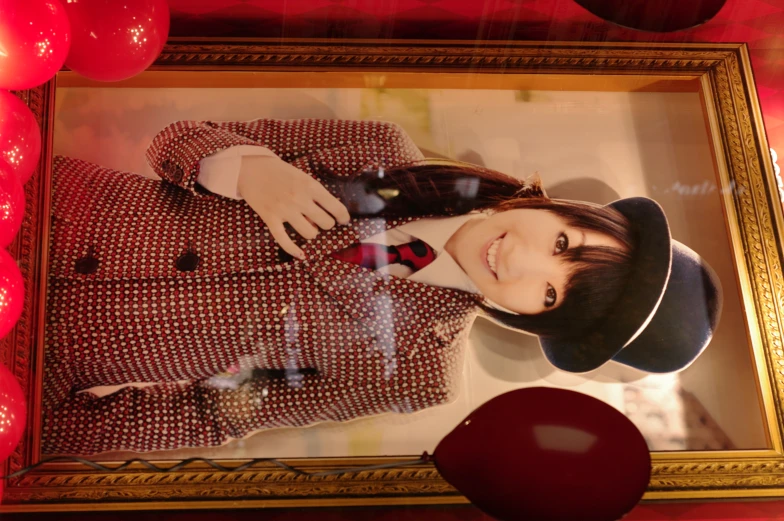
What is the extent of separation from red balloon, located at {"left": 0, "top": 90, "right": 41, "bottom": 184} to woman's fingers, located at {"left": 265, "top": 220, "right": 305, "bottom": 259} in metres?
0.42

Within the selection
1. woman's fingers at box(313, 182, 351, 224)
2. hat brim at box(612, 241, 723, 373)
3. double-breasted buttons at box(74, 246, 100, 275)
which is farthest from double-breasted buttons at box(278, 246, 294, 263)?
hat brim at box(612, 241, 723, 373)

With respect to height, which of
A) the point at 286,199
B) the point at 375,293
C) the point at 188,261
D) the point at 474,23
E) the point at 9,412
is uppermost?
the point at 474,23

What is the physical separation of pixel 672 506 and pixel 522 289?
49cm

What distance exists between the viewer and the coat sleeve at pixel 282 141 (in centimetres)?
130

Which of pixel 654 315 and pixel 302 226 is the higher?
pixel 302 226

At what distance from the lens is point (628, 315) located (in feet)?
4.05

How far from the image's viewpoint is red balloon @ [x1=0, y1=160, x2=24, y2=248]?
0.90 metres

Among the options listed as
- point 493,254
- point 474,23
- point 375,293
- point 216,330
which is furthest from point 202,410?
point 474,23

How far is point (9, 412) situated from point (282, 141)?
2.32 ft

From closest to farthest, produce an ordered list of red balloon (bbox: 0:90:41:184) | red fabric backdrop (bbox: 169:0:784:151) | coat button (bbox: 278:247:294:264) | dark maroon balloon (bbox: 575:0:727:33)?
red balloon (bbox: 0:90:41:184), dark maroon balloon (bbox: 575:0:727:33), coat button (bbox: 278:247:294:264), red fabric backdrop (bbox: 169:0:784:151)

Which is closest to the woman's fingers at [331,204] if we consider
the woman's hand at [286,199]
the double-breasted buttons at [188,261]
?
the woman's hand at [286,199]

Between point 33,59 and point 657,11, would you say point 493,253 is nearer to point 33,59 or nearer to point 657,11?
point 657,11

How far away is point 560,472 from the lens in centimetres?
92

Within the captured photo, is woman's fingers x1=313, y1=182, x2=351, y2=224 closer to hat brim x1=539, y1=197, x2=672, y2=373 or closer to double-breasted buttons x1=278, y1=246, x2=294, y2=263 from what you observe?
double-breasted buttons x1=278, y1=246, x2=294, y2=263
